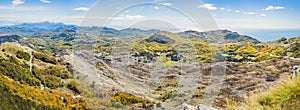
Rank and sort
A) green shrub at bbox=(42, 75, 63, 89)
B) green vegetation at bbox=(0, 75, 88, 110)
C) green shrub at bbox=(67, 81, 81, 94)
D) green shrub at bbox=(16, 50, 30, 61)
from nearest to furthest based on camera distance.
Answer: green vegetation at bbox=(0, 75, 88, 110), green shrub at bbox=(67, 81, 81, 94), green shrub at bbox=(42, 75, 63, 89), green shrub at bbox=(16, 50, 30, 61)

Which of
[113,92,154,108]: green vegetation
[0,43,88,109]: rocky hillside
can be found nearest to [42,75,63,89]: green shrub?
[0,43,88,109]: rocky hillside

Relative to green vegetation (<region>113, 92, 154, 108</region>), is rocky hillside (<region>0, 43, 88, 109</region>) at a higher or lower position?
higher

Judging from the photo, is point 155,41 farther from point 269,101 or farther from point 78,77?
point 269,101

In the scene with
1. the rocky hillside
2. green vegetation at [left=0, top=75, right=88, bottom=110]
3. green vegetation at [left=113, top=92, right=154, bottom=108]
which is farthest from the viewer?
green vegetation at [left=113, top=92, right=154, bottom=108]

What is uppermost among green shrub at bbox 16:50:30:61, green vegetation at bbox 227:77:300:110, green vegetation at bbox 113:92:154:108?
green vegetation at bbox 227:77:300:110

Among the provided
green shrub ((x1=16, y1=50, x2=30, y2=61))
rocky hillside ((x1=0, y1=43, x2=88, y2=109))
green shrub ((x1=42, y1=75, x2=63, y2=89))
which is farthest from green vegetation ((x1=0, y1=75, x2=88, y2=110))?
green shrub ((x1=16, y1=50, x2=30, y2=61))

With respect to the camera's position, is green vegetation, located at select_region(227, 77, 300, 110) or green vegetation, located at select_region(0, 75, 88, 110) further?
green vegetation, located at select_region(0, 75, 88, 110)

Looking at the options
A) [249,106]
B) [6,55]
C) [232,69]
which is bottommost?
[232,69]

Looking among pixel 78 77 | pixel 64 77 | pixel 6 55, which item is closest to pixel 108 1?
pixel 78 77

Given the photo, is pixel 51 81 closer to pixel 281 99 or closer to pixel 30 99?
pixel 30 99

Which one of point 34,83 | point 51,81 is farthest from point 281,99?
point 51,81

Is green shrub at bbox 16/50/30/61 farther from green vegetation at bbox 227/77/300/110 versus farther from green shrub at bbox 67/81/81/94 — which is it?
green vegetation at bbox 227/77/300/110
